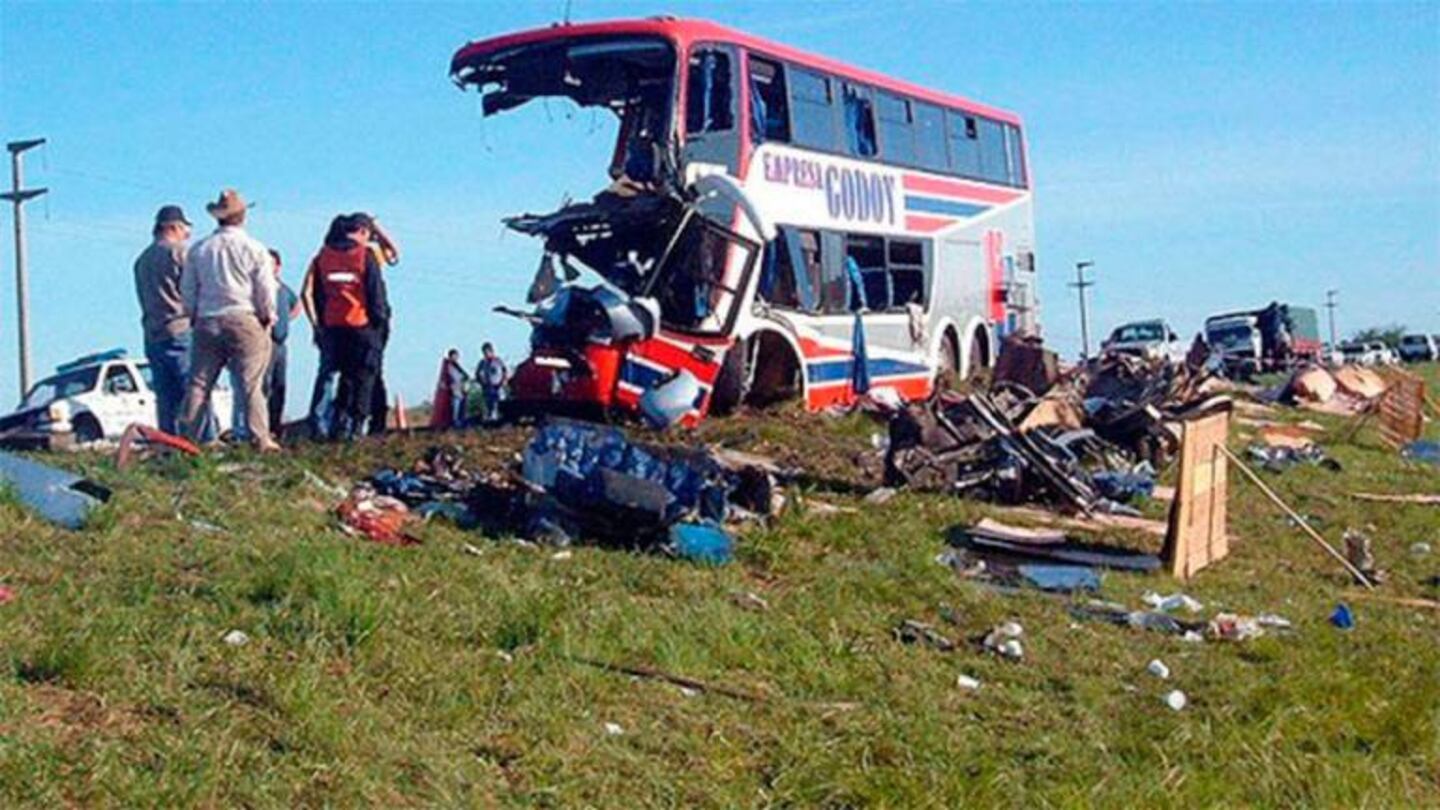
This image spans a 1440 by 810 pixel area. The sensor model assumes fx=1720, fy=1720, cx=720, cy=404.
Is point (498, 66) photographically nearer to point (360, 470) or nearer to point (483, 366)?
point (360, 470)

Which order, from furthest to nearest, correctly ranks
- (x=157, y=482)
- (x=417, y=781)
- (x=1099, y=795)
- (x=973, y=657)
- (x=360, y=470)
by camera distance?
(x=360, y=470)
(x=157, y=482)
(x=973, y=657)
(x=1099, y=795)
(x=417, y=781)

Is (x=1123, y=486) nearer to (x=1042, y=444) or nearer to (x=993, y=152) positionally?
(x=1042, y=444)

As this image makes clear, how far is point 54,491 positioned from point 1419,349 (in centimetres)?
7402

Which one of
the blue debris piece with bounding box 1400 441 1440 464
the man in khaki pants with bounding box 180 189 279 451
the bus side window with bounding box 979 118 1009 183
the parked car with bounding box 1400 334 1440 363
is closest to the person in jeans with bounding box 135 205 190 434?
the man in khaki pants with bounding box 180 189 279 451

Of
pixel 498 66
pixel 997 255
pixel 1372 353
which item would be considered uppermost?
pixel 498 66

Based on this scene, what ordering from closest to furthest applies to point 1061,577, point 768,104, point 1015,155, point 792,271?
point 1061,577 → point 768,104 → point 792,271 → point 1015,155

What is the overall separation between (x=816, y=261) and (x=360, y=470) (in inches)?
327

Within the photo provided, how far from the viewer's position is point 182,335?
12.1 meters

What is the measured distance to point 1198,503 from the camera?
11.0m

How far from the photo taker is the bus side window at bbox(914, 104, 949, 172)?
21062mm

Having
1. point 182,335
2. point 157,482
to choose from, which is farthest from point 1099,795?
point 182,335

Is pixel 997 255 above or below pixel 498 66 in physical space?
below

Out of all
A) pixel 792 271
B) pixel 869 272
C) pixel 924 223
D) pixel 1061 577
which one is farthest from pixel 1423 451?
pixel 1061 577

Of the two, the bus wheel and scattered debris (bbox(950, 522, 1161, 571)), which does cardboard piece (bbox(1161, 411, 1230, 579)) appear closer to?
scattered debris (bbox(950, 522, 1161, 571))
